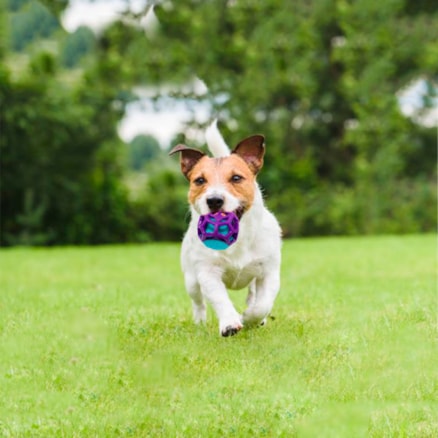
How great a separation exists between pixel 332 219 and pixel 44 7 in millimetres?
12479

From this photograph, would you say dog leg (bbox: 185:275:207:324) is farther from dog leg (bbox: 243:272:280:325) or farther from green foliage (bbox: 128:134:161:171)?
green foliage (bbox: 128:134:161:171)

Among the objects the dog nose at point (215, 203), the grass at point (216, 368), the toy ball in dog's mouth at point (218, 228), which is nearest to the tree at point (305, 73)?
the grass at point (216, 368)

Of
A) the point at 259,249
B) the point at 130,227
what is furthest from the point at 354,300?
the point at 130,227

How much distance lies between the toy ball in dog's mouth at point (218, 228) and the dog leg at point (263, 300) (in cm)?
61

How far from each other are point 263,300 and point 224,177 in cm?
117

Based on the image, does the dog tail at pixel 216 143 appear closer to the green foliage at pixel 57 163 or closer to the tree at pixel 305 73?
the green foliage at pixel 57 163

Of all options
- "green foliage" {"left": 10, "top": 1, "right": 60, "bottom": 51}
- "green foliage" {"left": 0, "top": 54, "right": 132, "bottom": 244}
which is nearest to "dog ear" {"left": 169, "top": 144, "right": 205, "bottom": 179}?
"green foliage" {"left": 0, "top": 54, "right": 132, "bottom": 244}

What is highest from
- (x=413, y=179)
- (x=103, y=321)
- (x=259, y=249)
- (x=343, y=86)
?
(x=343, y=86)

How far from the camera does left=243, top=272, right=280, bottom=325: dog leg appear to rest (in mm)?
6945

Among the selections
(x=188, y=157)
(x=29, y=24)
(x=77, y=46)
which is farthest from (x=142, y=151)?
(x=188, y=157)

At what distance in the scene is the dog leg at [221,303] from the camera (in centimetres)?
655

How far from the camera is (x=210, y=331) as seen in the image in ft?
24.2

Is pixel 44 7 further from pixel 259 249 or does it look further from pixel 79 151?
pixel 259 249

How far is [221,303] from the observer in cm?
675
